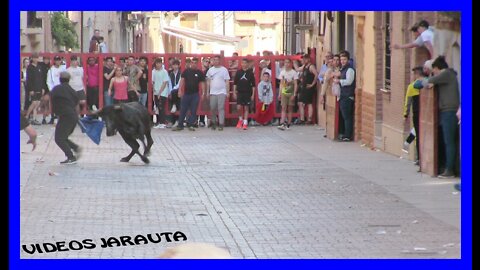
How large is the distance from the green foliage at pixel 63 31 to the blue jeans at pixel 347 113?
26.2 feet

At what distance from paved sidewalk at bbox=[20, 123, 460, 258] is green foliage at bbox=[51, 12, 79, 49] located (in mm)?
6974

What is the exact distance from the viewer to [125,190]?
576 inches

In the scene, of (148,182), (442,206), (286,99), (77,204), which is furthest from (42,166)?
(286,99)

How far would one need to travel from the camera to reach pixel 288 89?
→ 26172 millimetres

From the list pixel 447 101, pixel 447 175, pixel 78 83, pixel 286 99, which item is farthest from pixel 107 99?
pixel 447 101

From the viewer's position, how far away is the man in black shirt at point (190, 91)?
2497 centimetres

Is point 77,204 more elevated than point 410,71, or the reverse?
point 410,71

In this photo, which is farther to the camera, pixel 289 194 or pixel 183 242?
pixel 289 194

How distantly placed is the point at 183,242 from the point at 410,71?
7811 mm

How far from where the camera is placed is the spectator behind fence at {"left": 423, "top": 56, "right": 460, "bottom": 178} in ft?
38.9

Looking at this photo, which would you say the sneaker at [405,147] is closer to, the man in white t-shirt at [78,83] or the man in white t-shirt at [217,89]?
the man in white t-shirt at [78,83]
